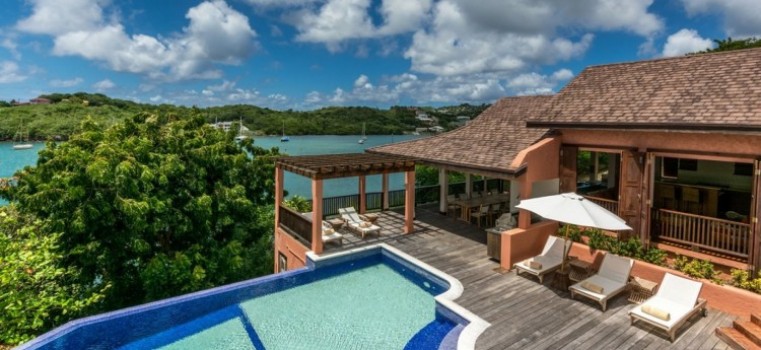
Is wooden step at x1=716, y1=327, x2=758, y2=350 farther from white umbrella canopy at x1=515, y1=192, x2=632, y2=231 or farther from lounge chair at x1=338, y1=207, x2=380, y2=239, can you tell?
lounge chair at x1=338, y1=207, x2=380, y2=239

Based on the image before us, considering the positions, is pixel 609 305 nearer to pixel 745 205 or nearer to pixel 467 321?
pixel 467 321

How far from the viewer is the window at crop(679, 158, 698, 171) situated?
13.8 m

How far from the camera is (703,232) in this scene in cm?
1009

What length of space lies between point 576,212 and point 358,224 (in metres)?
7.75

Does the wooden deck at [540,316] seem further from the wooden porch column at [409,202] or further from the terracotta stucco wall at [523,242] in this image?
the wooden porch column at [409,202]

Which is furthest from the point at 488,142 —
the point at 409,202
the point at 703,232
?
the point at 703,232

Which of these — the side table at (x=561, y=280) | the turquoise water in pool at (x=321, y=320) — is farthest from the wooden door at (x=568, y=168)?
the turquoise water in pool at (x=321, y=320)

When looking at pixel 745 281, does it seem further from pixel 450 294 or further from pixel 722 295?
pixel 450 294

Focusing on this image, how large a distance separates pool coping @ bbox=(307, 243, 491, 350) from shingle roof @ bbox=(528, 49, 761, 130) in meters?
6.05

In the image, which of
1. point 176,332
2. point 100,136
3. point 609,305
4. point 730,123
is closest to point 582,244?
point 609,305

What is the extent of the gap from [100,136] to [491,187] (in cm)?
1778

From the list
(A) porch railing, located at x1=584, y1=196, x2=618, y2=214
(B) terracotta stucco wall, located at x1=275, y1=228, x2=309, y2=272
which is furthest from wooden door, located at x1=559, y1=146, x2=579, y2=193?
(B) terracotta stucco wall, located at x1=275, y1=228, x2=309, y2=272

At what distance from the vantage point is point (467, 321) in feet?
26.8

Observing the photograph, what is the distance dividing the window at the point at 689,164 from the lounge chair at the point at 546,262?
7091 millimetres
